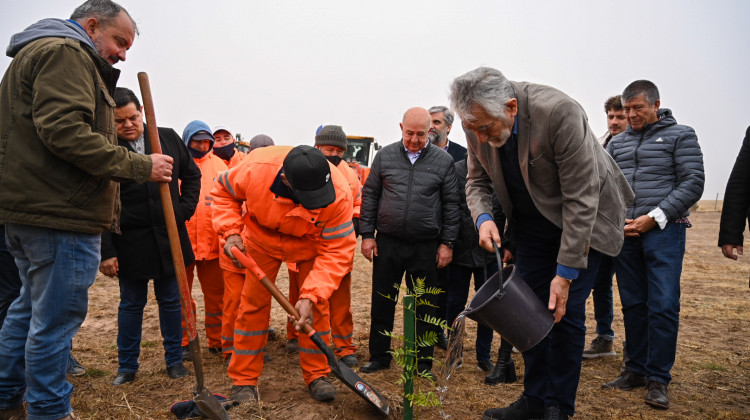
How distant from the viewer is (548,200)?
104 inches

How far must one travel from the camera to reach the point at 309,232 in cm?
324

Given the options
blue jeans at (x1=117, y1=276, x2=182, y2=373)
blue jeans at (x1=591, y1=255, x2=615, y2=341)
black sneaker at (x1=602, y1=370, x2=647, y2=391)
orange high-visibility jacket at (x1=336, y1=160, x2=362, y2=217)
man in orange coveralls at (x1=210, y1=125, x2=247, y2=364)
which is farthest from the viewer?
orange high-visibility jacket at (x1=336, y1=160, x2=362, y2=217)

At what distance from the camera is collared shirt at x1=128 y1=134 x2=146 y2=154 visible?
3.58 m

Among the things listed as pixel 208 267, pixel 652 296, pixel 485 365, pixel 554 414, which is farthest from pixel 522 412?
pixel 208 267

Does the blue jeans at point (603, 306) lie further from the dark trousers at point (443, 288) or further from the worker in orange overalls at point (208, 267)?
the worker in orange overalls at point (208, 267)

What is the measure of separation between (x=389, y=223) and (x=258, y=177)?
126cm

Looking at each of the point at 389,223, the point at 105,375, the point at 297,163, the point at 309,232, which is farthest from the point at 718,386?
the point at 105,375

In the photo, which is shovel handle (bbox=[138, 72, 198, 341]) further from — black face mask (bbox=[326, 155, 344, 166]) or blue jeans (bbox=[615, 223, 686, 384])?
blue jeans (bbox=[615, 223, 686, 384])

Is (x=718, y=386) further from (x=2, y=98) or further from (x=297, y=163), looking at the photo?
(x=2, y=98)

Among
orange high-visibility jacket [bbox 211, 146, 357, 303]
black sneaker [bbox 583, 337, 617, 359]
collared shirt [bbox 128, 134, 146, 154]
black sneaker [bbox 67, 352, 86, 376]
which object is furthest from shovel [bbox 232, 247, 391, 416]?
black sneaker [bbox 583, 337, 617, 359]

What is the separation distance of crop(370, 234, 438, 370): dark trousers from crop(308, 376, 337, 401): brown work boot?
0.85 m

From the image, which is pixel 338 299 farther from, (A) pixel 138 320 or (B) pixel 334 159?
(A) pixel 138 320

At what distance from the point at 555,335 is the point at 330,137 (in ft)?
8.42

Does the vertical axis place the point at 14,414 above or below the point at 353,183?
below
